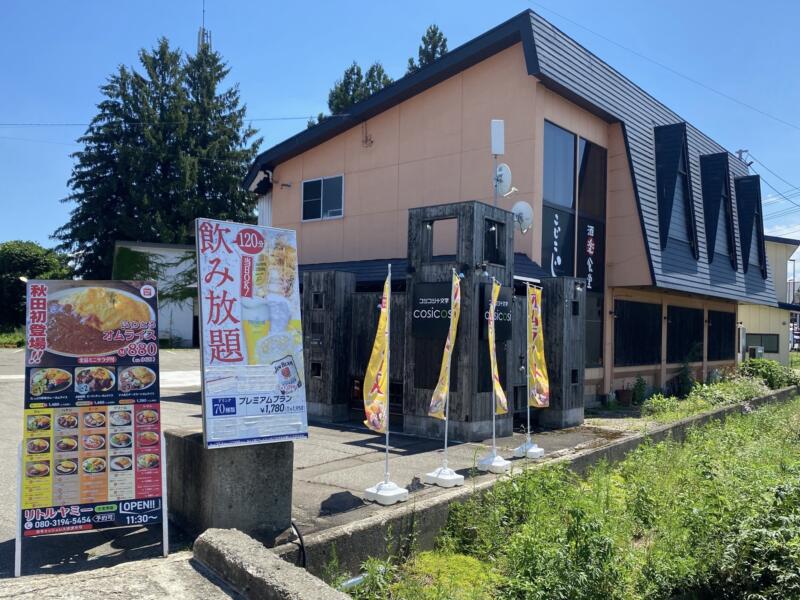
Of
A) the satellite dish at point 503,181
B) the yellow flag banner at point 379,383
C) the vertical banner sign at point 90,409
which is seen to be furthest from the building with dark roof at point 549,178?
the vertical banner sign at point 90,409

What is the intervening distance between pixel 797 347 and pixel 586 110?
58.1 metres

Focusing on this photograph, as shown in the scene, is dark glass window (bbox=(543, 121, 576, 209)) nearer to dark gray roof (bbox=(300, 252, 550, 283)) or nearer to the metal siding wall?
the metal siding wall

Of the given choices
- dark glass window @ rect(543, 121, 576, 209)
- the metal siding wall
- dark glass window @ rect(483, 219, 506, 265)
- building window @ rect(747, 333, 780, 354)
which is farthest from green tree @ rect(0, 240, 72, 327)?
building window @ rect(747, 333, 780, 354)

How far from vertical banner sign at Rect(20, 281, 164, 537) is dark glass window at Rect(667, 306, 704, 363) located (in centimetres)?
1565

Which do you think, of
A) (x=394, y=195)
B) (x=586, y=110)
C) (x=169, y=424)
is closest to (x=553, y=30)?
(x=586, y=110)

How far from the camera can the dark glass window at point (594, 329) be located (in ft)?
45.4

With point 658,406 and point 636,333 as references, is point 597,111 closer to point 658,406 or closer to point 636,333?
point 636,333

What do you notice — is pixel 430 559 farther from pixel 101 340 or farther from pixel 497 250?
pixel 497 250

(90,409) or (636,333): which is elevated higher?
(636,333)

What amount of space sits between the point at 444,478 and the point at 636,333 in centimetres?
1069

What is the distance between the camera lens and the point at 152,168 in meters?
37.4

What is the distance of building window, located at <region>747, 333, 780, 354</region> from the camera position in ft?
97.1

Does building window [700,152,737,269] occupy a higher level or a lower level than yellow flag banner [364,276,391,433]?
higher

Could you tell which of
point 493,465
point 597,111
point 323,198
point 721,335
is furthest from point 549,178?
point 721,335
